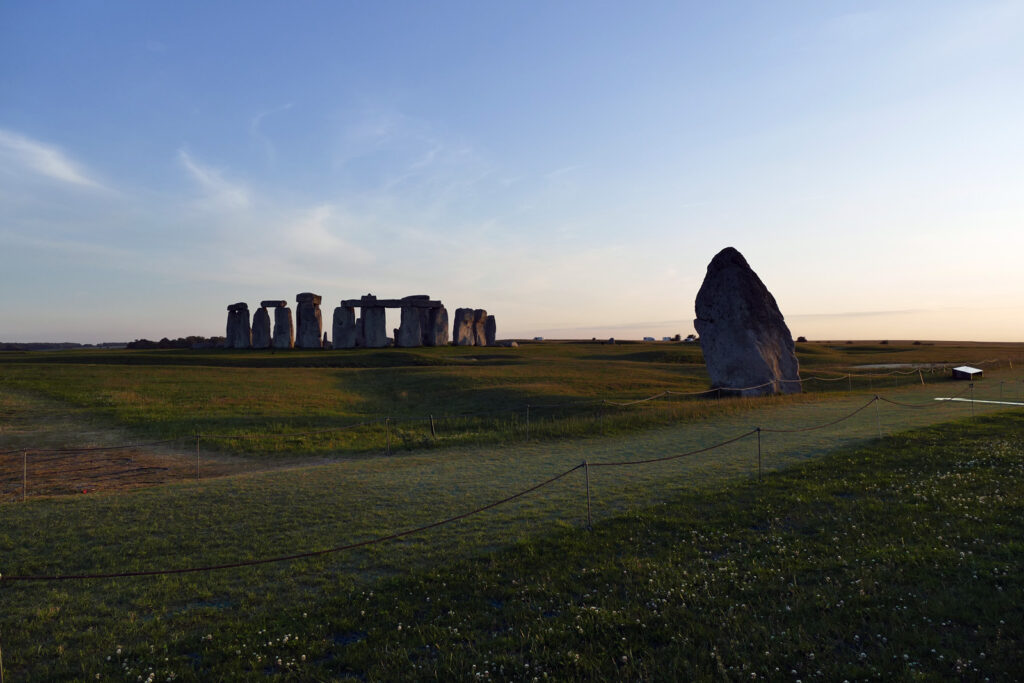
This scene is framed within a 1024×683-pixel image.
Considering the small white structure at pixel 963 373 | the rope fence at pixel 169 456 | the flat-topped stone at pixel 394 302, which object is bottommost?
the rope fence at pixel 169 456

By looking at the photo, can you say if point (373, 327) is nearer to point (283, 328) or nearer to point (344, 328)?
point (344, 328)

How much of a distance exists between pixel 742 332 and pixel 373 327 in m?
43.7

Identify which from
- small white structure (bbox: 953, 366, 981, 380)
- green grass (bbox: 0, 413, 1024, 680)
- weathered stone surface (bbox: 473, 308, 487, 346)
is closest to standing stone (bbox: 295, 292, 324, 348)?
weathered stone surface (bbox: 473, 308, 487, 346)

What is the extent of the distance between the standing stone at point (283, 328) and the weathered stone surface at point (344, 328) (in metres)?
4.46

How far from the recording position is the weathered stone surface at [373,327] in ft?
206

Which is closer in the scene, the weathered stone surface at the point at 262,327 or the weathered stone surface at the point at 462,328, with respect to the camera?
the weathered stone surface at the point at 262,327

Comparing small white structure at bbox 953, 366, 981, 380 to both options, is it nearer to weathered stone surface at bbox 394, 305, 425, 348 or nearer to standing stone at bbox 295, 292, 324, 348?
weathered stone surface at bbox 394, 305, 425, 348

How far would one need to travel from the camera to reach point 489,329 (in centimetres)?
7688

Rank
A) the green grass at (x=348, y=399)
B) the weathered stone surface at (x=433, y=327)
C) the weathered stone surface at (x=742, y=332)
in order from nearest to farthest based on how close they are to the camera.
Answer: the green grass at (x=348, y=399), the weathered stone surface at (x=742, y=332), the weathered stone surface at (x=433, y=327)

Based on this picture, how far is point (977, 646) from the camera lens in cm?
519

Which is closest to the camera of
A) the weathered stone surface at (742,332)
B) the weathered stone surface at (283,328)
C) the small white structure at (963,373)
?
the weathered stone surface at (742,332)

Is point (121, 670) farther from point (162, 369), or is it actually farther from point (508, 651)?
point (162, 369)

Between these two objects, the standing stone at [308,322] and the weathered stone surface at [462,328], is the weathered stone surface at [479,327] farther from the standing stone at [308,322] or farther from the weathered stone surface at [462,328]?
the standing stone at [308,322]

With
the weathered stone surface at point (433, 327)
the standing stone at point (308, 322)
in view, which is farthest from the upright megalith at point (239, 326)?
the weathered stone surface at point (433, 327)
